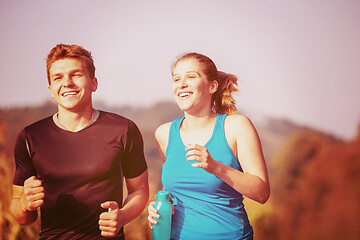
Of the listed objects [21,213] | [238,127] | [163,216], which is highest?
[238,127]

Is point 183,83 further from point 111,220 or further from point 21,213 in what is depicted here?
point 21,213

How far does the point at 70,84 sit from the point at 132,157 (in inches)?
17.6

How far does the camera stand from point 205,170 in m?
1.20

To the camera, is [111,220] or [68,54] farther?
[68,54]

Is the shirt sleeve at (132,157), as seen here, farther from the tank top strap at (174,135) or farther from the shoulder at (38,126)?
the shoulder at (38,126)

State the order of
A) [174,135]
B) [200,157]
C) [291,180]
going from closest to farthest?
[200,157] → [174,135] → [291,180]

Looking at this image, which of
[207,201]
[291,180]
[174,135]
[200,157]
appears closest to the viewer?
[200,157]

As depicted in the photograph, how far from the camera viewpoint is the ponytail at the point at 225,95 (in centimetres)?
139

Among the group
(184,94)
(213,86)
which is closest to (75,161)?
(184,94)

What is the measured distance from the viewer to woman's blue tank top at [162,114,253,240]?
4.09 feet

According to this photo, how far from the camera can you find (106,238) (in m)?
1.38

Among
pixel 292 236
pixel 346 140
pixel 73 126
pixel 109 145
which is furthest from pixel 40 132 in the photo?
pixel 346 140

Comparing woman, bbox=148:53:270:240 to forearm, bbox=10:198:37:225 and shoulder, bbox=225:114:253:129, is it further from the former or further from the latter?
forearm, bbox=10:198:37:225

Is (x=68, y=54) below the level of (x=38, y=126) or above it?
above
